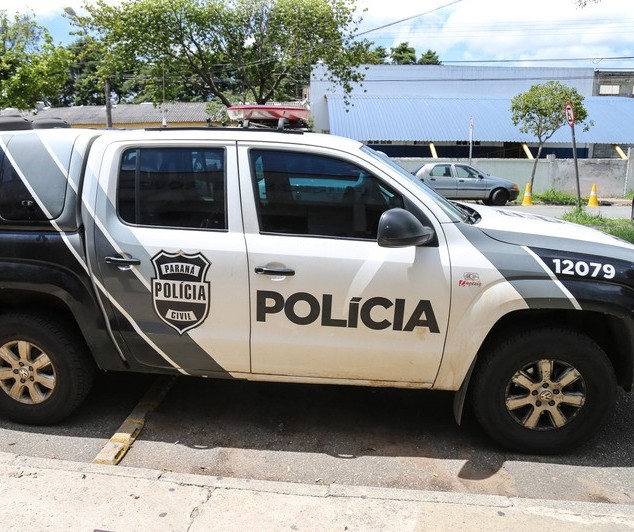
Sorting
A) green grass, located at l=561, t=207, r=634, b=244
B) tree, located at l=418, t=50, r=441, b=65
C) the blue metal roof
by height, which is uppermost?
tree, located at l=418, t=50, r=441, b=65

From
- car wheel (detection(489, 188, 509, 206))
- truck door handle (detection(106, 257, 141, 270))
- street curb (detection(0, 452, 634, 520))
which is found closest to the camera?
street curb (detection(0, 452, 634, 520))

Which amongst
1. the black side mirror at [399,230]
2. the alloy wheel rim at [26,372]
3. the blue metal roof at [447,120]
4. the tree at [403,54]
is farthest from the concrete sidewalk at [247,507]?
the tree at [403,54]

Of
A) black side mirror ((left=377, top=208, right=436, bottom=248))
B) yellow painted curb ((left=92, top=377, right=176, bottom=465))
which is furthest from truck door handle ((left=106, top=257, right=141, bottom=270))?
black side mirror ((left=377, top=208, right=436, bottom=248))

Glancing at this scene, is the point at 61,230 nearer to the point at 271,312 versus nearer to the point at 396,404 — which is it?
the point at 271,312

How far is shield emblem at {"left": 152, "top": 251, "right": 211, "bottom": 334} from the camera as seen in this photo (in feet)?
11.0

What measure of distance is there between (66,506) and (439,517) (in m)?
1.84

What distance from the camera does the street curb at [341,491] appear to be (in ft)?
9.45

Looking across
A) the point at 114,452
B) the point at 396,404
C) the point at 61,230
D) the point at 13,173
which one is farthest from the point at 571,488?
the point at 13,173

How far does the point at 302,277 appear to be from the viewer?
3266 millimetres

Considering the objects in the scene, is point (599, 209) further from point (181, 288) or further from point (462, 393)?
point (181, 288)

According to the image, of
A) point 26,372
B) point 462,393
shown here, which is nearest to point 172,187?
point 26,372

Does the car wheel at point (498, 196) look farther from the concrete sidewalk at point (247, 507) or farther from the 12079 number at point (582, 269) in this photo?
the concrete sidewalk at point (247, 507)

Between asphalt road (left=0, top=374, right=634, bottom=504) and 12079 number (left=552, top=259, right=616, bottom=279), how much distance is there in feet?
3.82

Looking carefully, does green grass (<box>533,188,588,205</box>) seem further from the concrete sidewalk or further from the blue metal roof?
the concrete sidewalk
